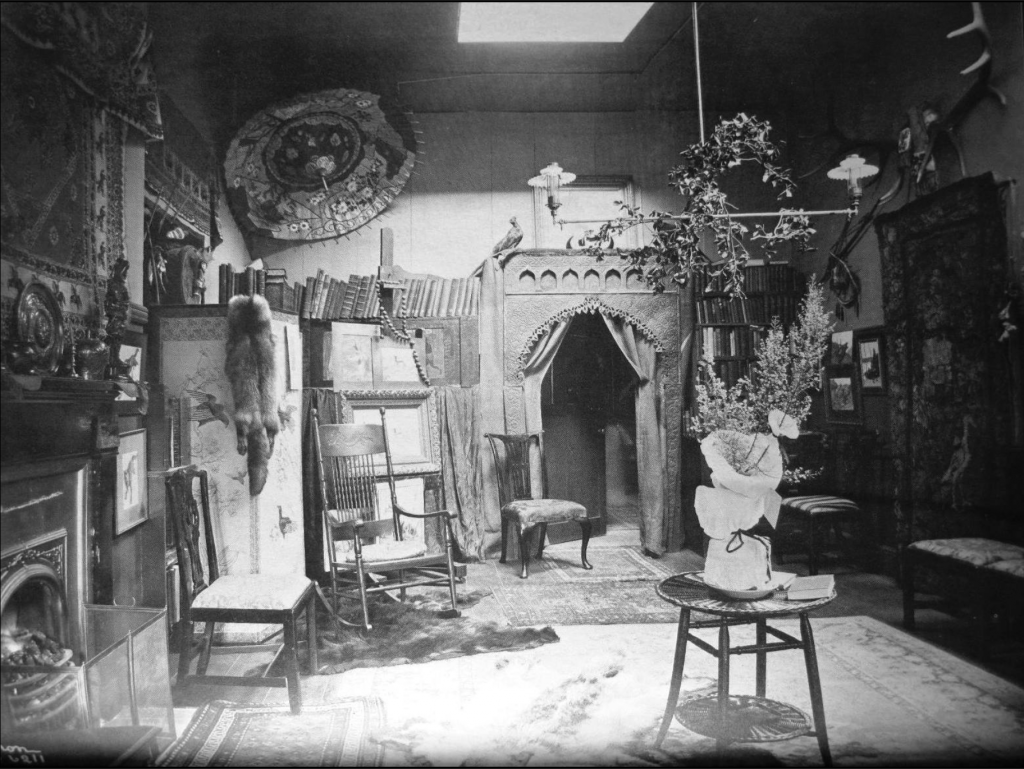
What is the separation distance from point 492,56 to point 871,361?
9.40ft

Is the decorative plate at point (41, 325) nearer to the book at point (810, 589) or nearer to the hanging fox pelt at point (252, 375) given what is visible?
the hanging fox pelt at point (252, 375)

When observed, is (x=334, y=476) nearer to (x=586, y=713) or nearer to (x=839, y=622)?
(x=586, y=713)

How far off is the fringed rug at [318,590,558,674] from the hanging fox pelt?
0.94 m

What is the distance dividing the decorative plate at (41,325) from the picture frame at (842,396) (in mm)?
4270

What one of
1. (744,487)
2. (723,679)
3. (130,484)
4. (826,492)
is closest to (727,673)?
(723,679)

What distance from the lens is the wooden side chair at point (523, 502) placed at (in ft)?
14.9

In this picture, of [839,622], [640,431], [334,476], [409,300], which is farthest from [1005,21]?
[334,476]

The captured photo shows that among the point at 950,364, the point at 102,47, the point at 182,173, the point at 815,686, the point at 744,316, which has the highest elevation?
the point at 102,47

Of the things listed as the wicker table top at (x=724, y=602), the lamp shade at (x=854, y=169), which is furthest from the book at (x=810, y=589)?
the lamp shade at (x=854, y=169)

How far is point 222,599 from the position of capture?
260 centimetres

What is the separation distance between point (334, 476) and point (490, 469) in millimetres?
1348

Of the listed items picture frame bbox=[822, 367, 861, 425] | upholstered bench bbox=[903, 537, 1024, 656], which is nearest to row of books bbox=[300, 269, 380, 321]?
picture frame bbox=[822, 367, 861, 425]

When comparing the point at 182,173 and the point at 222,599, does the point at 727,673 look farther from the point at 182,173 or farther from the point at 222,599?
the point at 182,173

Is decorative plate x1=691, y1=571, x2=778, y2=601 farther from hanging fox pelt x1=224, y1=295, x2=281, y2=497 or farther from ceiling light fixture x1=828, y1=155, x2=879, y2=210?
hanging fox pelt x1=224, y1=295, x2=281, y2=497
